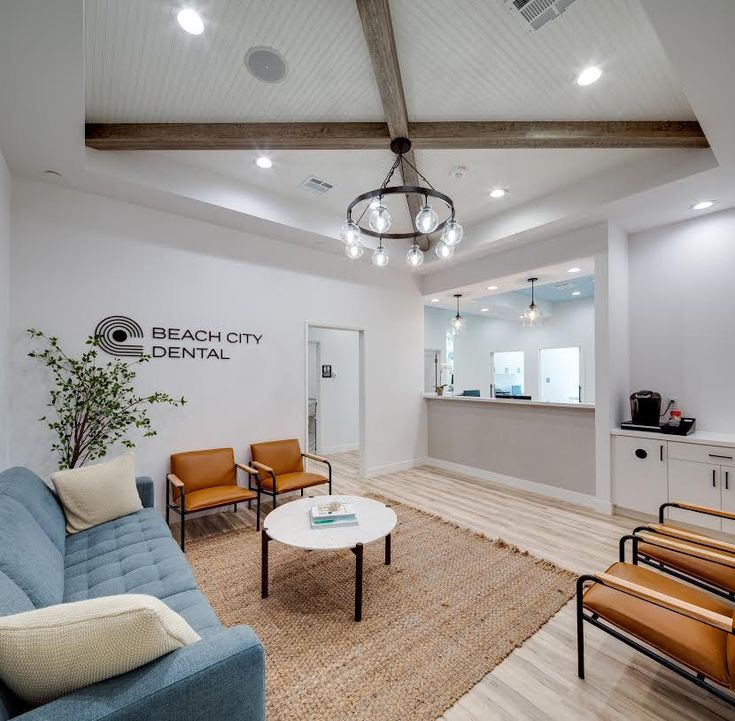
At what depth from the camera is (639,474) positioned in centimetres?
386

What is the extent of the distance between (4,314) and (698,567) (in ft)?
16.8

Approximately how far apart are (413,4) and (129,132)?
7.76 ft

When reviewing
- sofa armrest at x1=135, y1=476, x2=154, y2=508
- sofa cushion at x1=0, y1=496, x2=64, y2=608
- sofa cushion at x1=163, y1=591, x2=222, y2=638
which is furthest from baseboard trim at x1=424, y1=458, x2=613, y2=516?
sofa cushion at x1=0, y1=496, x2=64, y2=608

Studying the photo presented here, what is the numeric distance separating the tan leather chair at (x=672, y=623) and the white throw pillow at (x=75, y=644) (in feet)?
6.15

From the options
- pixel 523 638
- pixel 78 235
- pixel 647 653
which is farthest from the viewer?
pixel 78 235

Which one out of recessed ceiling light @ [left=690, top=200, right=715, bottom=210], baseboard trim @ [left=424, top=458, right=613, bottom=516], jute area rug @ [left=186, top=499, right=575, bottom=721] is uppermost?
recessed ceiling light @ [left=690, top=200, right=715, bottom=210]

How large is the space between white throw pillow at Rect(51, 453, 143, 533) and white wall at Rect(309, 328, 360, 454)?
14.2ft

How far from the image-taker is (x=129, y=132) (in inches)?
120

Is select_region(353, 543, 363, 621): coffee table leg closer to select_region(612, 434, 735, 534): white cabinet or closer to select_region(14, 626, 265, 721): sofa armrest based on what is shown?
select_region(14, 626, 265, 721): sofa armrest

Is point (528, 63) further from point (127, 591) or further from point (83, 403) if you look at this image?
point (83, 403)

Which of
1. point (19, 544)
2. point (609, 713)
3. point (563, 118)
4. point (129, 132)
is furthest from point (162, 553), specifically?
point (563, 118)

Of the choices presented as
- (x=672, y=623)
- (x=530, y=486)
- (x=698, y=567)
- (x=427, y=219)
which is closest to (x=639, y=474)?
(x=530, y=486)

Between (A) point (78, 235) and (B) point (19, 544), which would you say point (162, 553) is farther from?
(A) point (78, 235)

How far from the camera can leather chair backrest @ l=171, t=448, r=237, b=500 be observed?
3.75 metres
